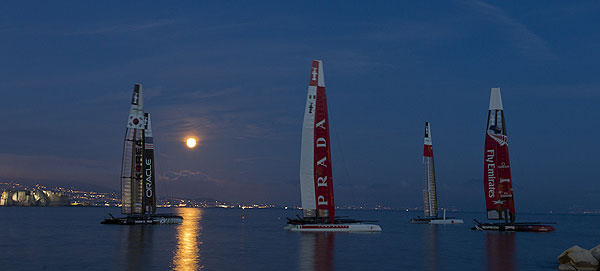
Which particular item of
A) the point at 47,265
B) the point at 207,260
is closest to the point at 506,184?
the point at 207,260

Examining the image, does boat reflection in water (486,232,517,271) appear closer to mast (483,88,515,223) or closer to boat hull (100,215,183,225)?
mast (483,88,515,223)

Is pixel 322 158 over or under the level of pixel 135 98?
under

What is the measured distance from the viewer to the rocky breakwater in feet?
106

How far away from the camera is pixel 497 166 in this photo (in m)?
69.5

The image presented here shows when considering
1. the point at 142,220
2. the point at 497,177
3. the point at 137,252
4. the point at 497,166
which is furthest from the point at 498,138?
the point at 142,220

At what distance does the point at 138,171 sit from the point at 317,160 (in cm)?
3247

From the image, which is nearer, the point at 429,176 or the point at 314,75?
the point at 314,75

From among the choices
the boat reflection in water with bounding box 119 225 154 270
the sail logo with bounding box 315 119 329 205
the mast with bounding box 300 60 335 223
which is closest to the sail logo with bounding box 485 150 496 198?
the mast with bounding box 300 60 335 223

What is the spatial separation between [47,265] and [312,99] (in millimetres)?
25287

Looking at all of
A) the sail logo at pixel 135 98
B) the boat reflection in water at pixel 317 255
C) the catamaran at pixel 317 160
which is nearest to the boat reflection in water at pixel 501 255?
the boat reflection in water at pixel 317 255

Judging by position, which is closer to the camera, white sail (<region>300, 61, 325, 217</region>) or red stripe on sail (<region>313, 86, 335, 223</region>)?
white sail (<region>300, 61, 325, 217</region>)

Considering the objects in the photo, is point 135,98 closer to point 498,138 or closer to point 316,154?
point 316,154

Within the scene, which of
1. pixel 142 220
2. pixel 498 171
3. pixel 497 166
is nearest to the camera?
pixel 497 166

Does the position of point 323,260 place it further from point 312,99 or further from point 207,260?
point 312,99
